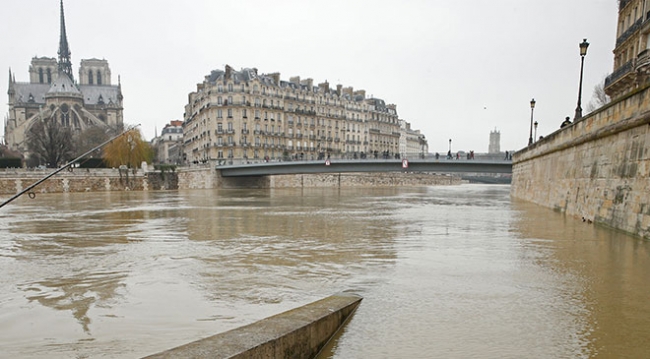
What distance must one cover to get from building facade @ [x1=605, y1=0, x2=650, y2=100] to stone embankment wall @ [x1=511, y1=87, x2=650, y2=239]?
20.7 ft

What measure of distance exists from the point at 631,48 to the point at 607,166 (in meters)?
18.2

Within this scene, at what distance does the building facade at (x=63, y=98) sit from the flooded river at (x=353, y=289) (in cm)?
8843

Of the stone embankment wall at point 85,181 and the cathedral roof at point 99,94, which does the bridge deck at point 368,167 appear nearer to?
the stone embankment wall at point 85,181

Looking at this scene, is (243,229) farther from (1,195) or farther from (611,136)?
(1,195)

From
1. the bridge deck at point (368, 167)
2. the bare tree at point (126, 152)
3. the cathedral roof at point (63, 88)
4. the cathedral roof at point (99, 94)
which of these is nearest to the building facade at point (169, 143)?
the cathedral roof at point (99, 94)

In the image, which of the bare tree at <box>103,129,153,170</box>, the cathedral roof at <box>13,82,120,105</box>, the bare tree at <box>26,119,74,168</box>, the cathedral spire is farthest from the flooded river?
the cathedral roof at <box>13,82,120,105</box>

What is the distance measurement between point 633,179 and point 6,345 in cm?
1501

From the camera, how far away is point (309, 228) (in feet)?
56.0

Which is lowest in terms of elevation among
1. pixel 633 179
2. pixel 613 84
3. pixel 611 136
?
pixel 633 179

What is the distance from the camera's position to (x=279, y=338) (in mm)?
4387

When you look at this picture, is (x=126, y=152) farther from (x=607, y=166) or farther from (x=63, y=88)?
(x=63, y=88)

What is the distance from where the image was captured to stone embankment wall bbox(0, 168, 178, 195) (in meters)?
48.9

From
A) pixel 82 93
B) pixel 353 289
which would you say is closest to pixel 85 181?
pixel 353 289

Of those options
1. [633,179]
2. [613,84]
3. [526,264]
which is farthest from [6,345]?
[613,84]
